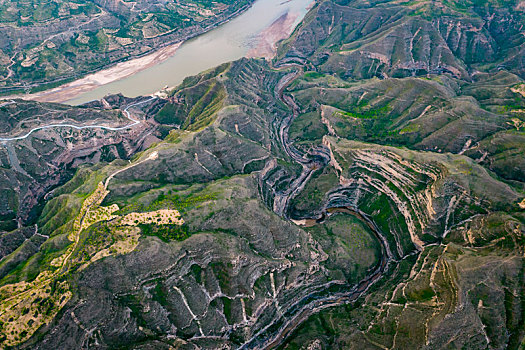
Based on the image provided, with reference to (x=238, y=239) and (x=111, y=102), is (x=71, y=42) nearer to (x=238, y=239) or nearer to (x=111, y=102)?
(x=111, y=102)

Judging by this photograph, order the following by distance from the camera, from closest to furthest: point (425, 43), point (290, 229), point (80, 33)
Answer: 1. point (290, 229)
2. point (425, 43)
3. point (80, 33)

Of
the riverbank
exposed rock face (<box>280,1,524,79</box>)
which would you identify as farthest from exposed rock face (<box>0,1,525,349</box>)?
the riverbank

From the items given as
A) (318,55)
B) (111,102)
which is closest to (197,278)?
(111,102)

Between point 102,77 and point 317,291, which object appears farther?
point 102,77

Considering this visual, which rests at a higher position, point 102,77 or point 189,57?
point 189,57

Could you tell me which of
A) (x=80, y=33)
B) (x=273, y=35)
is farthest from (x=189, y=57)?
(x=80, y=33)

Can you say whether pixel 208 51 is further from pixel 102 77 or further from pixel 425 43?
pixel 425 43
